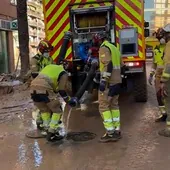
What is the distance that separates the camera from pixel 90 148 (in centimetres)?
559

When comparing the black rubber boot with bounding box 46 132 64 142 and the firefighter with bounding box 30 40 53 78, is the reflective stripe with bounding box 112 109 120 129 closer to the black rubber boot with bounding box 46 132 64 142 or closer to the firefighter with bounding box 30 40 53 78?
A: the black rubber boot with bounding box 46 132 64 142

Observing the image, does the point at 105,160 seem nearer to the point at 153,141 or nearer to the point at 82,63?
the point at 153,141

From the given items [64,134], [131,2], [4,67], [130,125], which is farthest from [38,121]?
[4,67]

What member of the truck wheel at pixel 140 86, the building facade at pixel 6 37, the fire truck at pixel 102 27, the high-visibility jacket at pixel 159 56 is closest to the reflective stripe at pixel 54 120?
the fire truck at pixel 102 27

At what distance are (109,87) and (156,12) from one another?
23.4 m

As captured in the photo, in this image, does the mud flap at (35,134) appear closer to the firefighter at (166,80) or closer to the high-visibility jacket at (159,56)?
the firefighter at (166,80)

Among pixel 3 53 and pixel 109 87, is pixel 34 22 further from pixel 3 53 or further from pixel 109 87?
pixel 109 87

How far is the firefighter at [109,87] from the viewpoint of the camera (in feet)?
19.1

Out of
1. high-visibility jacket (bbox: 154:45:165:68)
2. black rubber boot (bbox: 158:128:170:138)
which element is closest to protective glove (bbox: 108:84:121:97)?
black rubber boot (bbox: 158:128:170:138)

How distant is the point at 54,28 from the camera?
28.3 ft

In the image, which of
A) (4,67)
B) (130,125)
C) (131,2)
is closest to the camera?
(130,125)

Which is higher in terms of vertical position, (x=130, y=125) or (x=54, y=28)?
(x=54, y=28)

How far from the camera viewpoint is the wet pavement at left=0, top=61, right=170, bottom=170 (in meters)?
4.89

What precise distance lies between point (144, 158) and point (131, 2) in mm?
4210
